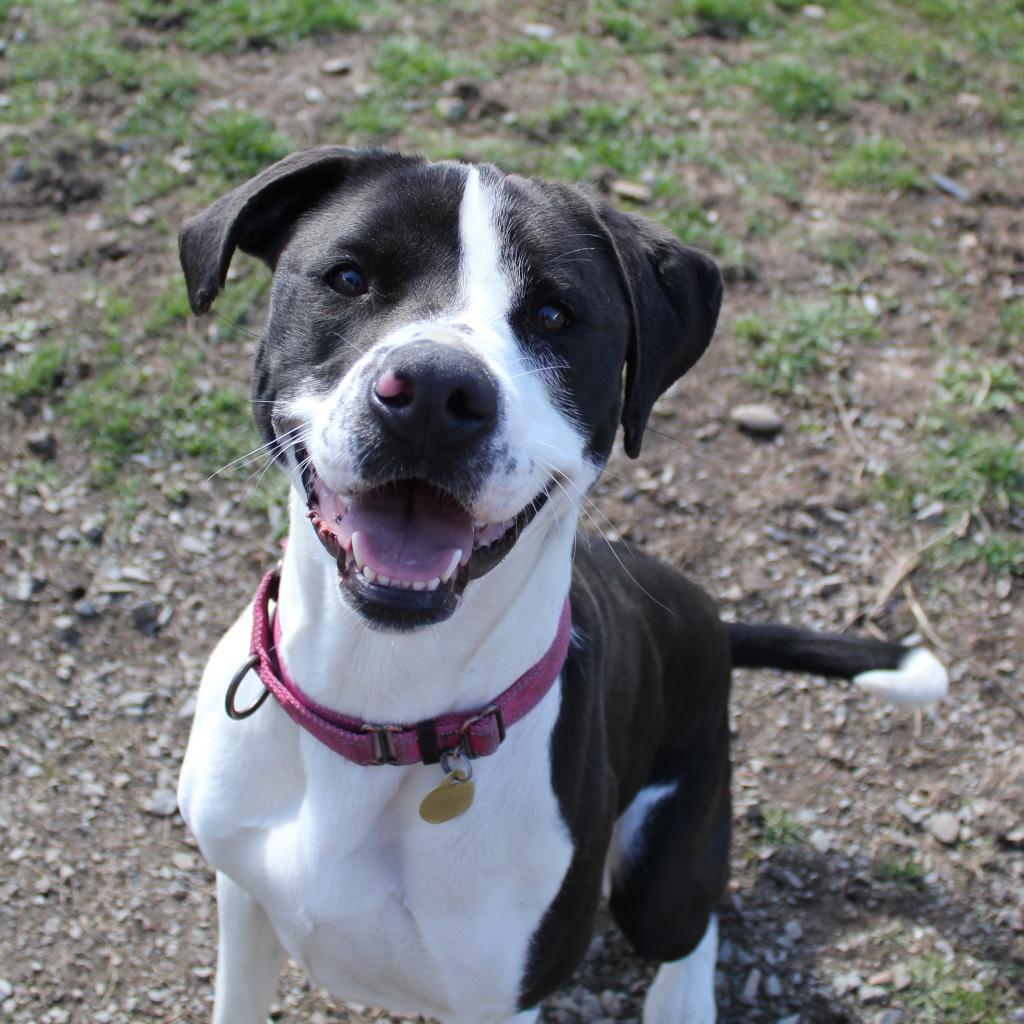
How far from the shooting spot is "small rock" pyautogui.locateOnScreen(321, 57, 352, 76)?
6117 millimetres

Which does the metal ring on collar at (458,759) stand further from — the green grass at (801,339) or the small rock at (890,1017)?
the green grass at (801,339)

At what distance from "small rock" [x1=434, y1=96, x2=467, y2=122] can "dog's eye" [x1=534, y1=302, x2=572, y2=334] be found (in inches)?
149

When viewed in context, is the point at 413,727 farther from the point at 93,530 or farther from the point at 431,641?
the point at 93,530

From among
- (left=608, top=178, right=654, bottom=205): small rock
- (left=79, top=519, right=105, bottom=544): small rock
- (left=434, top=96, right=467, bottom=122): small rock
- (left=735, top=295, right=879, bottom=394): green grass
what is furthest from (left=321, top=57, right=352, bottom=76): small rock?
(left=79, top=519, right=105, bottom=544): small rock

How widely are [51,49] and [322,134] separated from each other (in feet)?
4.60

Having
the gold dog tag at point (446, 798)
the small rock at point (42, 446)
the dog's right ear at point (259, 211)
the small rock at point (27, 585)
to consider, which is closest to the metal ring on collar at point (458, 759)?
the gold dog tag at point (446, 798)

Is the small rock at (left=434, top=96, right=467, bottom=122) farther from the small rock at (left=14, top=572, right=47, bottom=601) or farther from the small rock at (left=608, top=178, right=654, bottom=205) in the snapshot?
the small rock at (left=14, top=572, right=47, bottom=601)

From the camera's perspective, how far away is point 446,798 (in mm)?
2564

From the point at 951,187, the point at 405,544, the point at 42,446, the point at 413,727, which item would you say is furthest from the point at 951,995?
the point at 951,187

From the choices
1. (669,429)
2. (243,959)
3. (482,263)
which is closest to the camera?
(482,263)

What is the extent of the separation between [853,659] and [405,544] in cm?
179

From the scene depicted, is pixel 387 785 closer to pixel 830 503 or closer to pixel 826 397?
pixel 830 503

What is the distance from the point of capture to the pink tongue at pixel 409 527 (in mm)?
2289

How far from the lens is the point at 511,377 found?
230 cm
